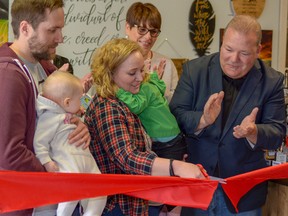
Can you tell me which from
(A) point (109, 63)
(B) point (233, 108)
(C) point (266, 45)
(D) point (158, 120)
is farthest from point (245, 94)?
(C) point (266, 45)

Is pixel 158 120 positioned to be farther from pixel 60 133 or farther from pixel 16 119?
pixel 16 119

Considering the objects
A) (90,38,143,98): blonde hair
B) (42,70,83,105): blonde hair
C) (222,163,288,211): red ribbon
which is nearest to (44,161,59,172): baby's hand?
(42,70,83,105): blonde hair

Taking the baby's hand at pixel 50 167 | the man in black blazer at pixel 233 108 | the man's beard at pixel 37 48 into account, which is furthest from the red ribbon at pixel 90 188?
the man's beard at pixel 37 48

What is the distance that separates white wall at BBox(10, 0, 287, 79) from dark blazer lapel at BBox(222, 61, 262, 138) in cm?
148

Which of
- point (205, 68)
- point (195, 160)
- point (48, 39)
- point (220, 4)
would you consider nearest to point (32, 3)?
point (48, 39)

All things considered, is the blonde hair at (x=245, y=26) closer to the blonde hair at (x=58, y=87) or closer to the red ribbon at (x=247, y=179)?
the red ribbon at (x=247, y=179)

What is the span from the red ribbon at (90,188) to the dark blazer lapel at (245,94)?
0.33m

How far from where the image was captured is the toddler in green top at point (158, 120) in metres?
1.99

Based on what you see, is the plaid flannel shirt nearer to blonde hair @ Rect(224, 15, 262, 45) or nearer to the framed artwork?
blonde hair @ Rect(224, 15, 262, 45)

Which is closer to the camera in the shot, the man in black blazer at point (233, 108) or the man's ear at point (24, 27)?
the man's ear at point (24, 27)

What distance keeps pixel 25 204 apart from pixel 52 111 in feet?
1.17

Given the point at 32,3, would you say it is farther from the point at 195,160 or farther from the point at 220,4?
the point at 220,4

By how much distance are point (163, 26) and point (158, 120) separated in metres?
1.65

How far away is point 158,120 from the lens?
6.66 feet
